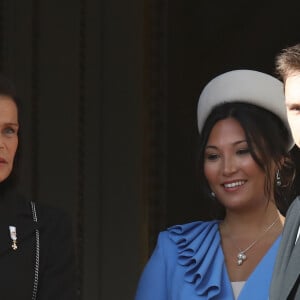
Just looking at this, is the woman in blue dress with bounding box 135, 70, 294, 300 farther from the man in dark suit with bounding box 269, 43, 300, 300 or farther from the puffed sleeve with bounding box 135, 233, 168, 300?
the man in dark suit with bounding box 269, 43, 300, 300

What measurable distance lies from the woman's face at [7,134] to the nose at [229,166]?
26.8 inches

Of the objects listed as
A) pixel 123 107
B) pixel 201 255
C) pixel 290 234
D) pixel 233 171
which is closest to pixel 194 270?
pixel 201 255

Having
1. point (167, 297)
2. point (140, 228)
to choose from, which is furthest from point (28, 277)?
point (140, 228)

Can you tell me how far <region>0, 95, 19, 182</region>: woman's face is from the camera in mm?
3607

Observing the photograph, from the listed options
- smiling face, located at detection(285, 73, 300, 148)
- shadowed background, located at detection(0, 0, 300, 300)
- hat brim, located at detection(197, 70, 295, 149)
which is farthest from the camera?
shadowed background, located at detection(0, 0, 300, 300)

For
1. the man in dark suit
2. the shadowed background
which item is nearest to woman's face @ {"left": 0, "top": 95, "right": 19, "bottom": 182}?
the man in dark suit

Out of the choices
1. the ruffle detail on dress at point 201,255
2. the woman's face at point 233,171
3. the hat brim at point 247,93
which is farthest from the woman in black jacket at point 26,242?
the hat brim at point 247,93

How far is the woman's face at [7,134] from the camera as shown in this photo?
361cm

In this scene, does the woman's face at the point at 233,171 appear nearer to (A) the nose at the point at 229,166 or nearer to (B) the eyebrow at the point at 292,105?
(A) the nose at the point at 229,166

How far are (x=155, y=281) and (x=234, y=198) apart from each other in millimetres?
372

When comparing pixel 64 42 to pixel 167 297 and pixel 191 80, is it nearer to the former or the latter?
pixel 191 80

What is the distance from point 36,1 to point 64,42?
0.23 meters

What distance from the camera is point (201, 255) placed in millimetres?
3770

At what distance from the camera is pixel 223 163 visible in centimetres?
381
